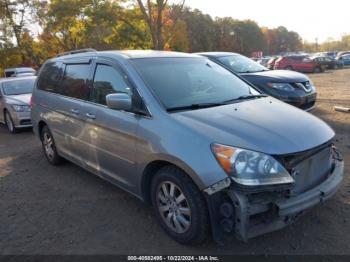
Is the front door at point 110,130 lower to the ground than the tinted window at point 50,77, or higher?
lower

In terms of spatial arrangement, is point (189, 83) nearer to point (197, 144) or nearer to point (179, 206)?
point (197, 144)

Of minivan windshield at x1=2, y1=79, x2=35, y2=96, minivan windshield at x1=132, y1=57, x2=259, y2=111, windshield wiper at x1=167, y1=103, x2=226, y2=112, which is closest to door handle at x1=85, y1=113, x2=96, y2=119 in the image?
minivan windshield at x1=132, y1=57, x2=259, y2=111

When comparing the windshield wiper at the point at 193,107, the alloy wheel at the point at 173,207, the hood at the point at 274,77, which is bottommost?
the alloy wheel at the point at 173,207

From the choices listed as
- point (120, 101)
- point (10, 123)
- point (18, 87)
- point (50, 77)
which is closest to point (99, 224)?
point (120, 101)

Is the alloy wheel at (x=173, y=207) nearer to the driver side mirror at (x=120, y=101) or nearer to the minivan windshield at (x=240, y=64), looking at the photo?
the driver side mirror at (x=120, y=101)

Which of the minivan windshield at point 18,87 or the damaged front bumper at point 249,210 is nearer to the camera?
the damaged front bumper at point 249,210

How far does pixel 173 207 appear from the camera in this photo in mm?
3633

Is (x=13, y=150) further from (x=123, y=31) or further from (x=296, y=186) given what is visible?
(x=123, y=31)

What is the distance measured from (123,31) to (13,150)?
19081mm

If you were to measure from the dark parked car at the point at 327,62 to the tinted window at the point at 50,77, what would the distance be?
29.5 metres

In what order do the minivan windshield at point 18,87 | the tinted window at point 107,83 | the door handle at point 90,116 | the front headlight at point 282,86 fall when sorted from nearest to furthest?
the tinted window at point 107,83
the door handle at point 90,116
the front headlight at point 282,86
the minivan windshield at point 18,87

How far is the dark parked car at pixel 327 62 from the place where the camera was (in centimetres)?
3243

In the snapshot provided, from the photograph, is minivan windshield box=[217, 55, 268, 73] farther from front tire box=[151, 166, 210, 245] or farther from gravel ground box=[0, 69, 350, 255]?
front tire box=[151, 166, 210, 245]

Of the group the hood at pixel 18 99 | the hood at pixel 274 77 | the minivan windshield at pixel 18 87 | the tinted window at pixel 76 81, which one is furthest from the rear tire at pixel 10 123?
the hood at pixel 274 77
